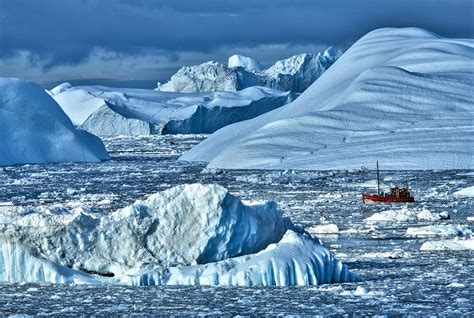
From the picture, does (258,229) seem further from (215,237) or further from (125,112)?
(125,112)

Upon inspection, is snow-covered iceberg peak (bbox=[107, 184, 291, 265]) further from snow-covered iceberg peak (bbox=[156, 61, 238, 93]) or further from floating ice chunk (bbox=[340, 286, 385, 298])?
snow-covered iceberg peak (bbox=[156, 61, 238, 93])

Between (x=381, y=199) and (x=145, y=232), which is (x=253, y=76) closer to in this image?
(x=381, y=199)

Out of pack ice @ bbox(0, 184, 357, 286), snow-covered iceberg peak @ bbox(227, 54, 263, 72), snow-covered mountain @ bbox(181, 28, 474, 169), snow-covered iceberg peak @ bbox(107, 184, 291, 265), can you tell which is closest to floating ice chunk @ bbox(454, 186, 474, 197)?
snow-covered mountain @ bbox(181, 28, 474, 169)

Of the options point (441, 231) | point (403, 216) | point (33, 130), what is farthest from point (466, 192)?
point (33, 130)

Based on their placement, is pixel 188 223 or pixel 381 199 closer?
pixel 188 223

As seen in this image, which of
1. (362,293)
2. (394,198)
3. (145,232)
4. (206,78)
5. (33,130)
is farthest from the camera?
(206,78)

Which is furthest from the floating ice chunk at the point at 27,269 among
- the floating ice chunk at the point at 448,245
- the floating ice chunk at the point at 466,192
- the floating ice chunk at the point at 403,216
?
the floating ice chunk at the point at 466,192

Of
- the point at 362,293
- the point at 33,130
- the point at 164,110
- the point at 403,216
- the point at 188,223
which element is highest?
the point at 164,110

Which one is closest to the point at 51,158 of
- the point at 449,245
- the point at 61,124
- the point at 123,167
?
the point at 61,124
